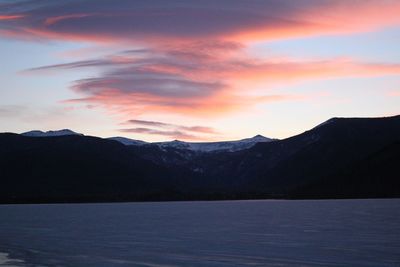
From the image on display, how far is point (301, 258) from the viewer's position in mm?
45750

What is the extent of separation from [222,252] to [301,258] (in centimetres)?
801

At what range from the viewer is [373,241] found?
55.6m

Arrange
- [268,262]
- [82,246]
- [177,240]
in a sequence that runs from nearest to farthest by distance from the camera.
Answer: [268,262]
[82,246]
[177,240]

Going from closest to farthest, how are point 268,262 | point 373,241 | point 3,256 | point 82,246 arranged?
1. point 268,262
2. point 3,256
3. point 373,241
4. point 82,246

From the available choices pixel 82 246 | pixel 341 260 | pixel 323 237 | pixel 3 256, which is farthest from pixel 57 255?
pixel 323 237

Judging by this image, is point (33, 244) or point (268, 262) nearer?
point (268, 262)

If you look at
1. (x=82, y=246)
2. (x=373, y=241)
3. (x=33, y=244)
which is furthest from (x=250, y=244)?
(x=33, y=244)

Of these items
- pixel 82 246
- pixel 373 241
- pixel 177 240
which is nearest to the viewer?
pixel 373 241

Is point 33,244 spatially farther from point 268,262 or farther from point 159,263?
point 268,262

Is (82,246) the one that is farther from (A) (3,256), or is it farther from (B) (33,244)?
(A) (3,256)

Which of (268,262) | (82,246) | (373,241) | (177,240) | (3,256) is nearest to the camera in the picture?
(268,262)

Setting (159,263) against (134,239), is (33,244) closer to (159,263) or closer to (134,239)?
(134,239)

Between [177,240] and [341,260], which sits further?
[177,240]

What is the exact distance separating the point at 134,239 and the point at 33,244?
1064cm
